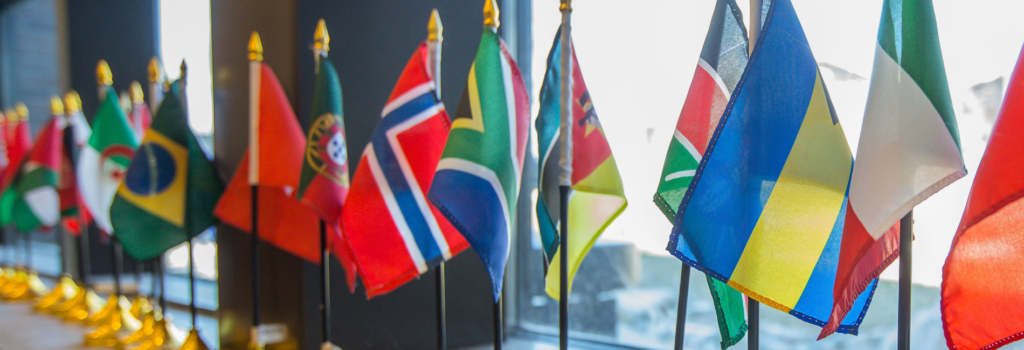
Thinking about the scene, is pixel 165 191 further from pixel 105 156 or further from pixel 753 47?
pixel 753 47

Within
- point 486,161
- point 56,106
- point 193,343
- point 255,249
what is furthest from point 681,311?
point 56,106

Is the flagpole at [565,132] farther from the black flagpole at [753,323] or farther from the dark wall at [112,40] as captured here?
the dark wall at [112,40]

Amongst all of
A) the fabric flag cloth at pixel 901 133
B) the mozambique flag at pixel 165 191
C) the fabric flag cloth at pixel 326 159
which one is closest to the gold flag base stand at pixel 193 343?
the mozambique flag at pixel 165 191

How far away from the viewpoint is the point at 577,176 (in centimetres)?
152

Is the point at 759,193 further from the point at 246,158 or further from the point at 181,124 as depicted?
the point at 181,124

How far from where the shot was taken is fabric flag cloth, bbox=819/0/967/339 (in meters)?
1.06

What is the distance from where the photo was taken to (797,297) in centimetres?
122

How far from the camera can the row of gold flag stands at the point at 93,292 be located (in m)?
2.72

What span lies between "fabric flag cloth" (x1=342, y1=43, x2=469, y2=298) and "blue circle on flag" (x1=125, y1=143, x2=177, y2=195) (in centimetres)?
109

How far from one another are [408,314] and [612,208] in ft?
3.81

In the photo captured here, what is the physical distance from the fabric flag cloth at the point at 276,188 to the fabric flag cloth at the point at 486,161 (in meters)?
0.67

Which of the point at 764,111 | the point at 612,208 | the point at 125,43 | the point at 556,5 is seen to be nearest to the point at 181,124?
the point at 556,5

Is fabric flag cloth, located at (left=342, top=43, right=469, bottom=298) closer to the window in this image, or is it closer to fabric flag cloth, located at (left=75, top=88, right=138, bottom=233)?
the window

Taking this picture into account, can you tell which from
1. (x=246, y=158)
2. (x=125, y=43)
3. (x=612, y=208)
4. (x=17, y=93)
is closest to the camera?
(x=612, y=208)
